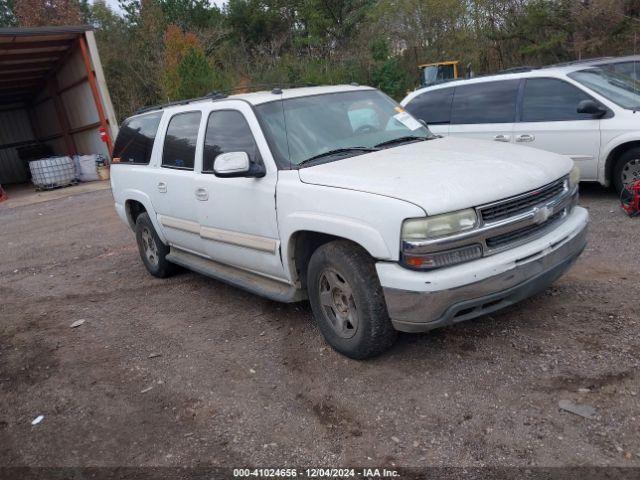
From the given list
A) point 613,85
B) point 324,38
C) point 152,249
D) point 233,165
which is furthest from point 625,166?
point 324,38

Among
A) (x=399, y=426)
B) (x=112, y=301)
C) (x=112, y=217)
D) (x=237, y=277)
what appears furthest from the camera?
(x=112, y=217)

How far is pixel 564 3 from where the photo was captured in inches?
725

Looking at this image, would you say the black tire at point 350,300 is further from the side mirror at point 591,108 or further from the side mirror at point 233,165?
the side mirror at point 591,108

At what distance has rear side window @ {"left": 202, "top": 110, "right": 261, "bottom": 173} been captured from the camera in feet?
14.3

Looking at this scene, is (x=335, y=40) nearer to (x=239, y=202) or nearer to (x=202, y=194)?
(x=202, y=194)

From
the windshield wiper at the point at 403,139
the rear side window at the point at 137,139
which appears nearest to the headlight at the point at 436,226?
the windshield wiper at the point at 403,139

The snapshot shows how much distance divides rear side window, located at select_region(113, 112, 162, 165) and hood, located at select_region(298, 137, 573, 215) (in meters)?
2.64

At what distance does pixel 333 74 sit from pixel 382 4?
16.0 ft

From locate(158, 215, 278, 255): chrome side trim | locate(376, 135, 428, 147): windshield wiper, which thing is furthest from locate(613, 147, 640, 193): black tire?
locate(158, 215, 278, 255): chrome side trim

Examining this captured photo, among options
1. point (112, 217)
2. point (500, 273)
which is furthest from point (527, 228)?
point (112, 217)

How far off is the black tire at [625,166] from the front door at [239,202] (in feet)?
15.4

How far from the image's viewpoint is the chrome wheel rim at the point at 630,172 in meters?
6.47

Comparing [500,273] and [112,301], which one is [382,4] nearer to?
[112,301]

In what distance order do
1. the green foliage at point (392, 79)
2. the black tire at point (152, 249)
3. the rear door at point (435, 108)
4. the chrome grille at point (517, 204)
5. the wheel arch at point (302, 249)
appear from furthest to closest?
the green foliage at point (392, 79) → the rear door at point (435, 108) → the black tire at point (152, 249) → the wheel arch at point (302, 249) → the chrome grille at point (517, 204)
